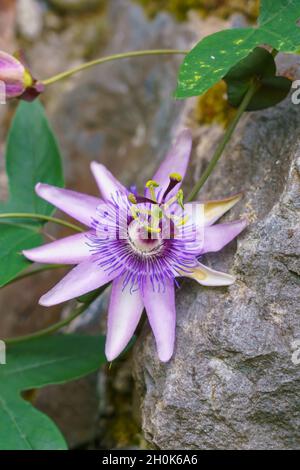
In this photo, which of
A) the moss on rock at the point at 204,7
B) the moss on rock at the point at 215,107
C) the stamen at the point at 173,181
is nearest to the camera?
the stamen at the point at 173,181

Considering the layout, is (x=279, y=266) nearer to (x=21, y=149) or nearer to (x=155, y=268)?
(x=155, y=268)

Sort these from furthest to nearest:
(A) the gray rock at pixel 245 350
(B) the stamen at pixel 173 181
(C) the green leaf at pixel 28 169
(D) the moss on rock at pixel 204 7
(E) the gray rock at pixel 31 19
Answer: (E) the gray rock at pixel 31 19
(D) the moss on rock at pixel 204 7
(C) the green leaf at pixel 28 169
(B) the stamen at pixel 173 181
(A) the gray rock at pixel 245 350

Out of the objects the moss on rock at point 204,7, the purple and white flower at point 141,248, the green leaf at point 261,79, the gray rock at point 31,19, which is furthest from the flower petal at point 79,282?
the gray rock at point 31,19

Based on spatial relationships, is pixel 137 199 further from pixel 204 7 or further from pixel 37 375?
pixel 204 7

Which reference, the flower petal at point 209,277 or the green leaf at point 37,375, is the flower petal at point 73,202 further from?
the green leaf at point 37,375

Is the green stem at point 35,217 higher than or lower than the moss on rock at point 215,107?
lower

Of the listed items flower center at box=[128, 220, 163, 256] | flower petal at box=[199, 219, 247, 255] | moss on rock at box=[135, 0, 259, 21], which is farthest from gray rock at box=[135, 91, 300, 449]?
moss on rock at box=[135, 0, 259, 21]

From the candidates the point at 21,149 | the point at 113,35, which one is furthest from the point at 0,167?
the point at 21,149

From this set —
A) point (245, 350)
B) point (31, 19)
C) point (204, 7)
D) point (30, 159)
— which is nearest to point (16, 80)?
point (30, 159)
